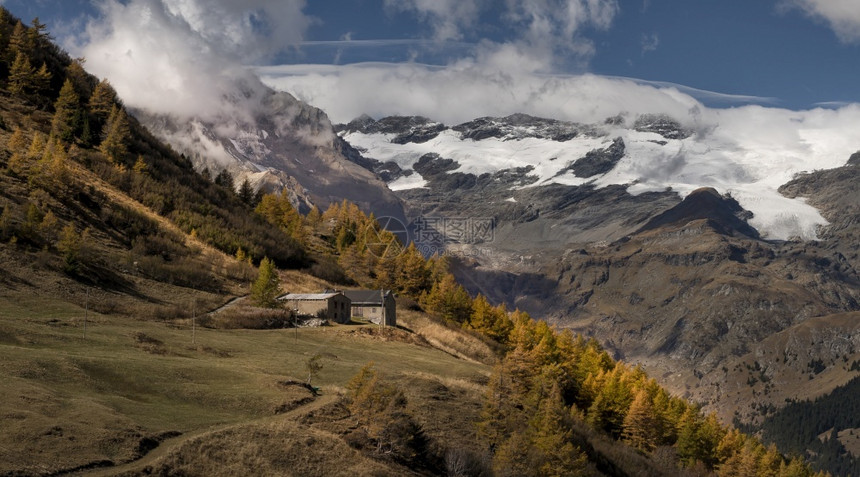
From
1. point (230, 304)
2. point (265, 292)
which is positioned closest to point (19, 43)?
point (230, 304)

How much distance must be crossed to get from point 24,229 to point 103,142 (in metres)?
44.5

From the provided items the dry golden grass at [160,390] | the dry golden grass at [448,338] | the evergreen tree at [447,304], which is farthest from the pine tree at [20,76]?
the evergreen tree at [447,304]

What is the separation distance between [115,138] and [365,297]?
46871 millimetres

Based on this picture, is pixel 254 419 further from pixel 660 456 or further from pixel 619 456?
pixel 660 456

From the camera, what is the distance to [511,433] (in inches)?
2264

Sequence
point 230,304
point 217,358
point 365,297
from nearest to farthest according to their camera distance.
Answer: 1. point 217,358
2. point 230,304
3. point 365,297

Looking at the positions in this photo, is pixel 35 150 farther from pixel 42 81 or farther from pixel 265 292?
pixel 42 81

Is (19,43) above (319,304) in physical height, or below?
above

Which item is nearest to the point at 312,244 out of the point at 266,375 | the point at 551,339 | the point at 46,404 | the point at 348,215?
the point at 348,215

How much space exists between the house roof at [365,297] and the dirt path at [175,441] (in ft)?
163

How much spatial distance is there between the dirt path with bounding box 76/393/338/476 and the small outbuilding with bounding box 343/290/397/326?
48.9m

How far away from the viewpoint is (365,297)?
10231 centimetres

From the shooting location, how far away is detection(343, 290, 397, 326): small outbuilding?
100 meters

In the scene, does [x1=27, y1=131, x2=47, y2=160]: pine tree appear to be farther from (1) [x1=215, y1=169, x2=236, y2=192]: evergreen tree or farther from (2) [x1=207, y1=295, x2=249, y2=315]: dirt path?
(1) [x1=215, y1=169, x2=236, y2=192]: evergreen tree
